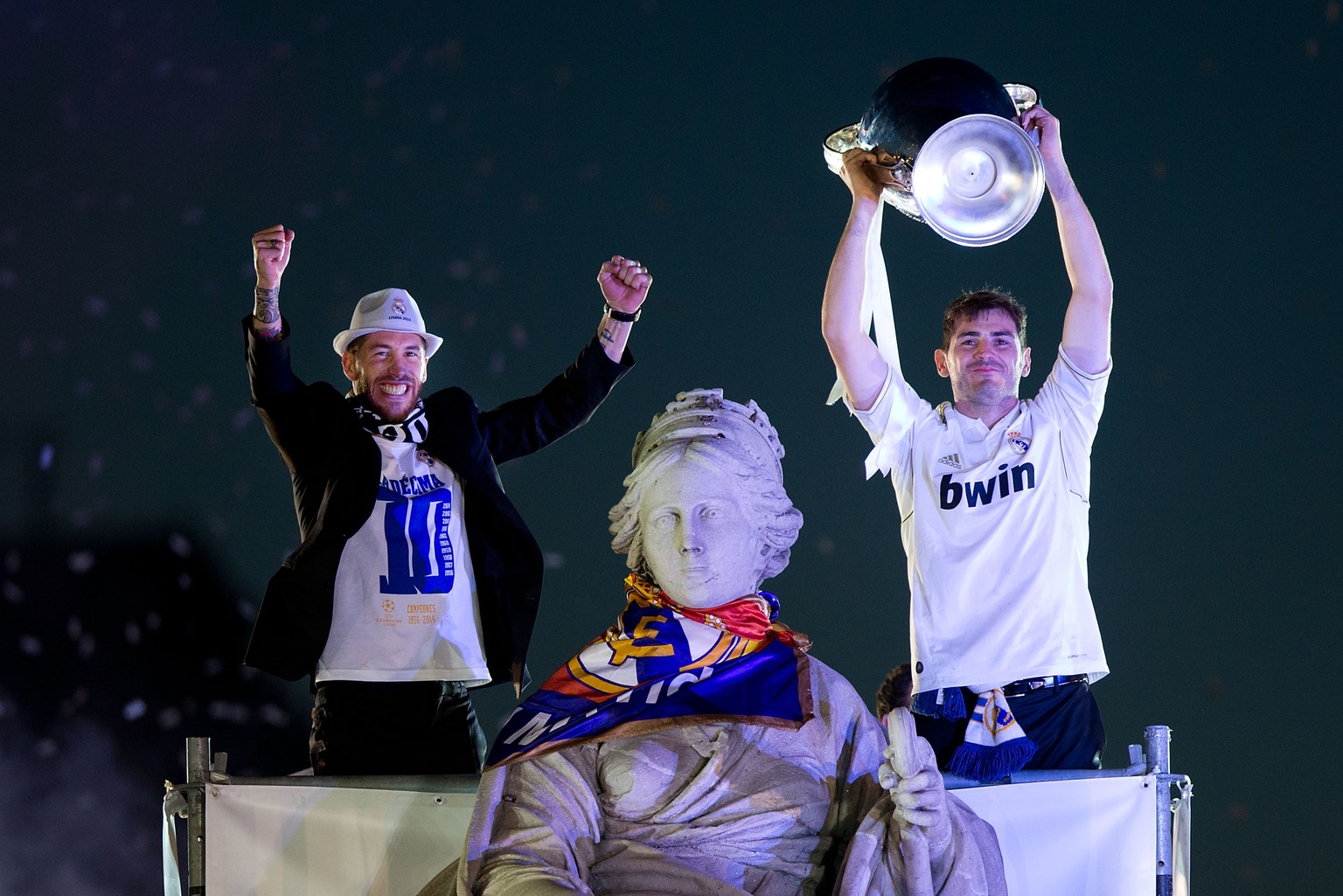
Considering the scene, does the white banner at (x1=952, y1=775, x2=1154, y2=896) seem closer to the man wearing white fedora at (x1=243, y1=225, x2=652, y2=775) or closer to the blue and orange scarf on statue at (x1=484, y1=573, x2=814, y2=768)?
the blue and orange scarf on statue at (x1=484, y1=573, x2=814, y2=768)

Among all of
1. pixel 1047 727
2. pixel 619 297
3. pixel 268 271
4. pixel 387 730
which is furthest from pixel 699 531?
pixel 268 271

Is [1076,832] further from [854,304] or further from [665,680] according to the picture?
[854,304]

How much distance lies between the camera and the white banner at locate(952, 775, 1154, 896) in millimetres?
2754

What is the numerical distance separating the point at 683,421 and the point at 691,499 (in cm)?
15

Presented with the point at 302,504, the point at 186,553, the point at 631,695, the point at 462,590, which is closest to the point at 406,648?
the point at 462,590

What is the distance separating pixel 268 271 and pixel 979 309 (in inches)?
57.3

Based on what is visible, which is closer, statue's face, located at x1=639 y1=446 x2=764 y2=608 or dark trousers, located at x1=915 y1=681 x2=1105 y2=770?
statue's face, located at x1=639 y1=446 x2=764 y2=608

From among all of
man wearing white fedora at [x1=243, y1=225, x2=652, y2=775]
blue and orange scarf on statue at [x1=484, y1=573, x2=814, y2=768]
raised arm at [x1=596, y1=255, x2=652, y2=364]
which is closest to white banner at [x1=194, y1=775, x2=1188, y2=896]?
man wearing white fedora at [x1=243, y1=225, x2=652, y2=775]

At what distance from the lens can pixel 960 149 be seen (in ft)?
9.11

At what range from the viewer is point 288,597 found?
3105 millimetres

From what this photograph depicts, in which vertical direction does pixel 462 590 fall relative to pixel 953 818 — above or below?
above

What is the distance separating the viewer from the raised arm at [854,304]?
302 centimetres

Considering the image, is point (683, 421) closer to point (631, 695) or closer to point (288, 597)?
point (631, 695)

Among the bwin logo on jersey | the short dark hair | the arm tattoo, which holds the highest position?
the arm tattoo
